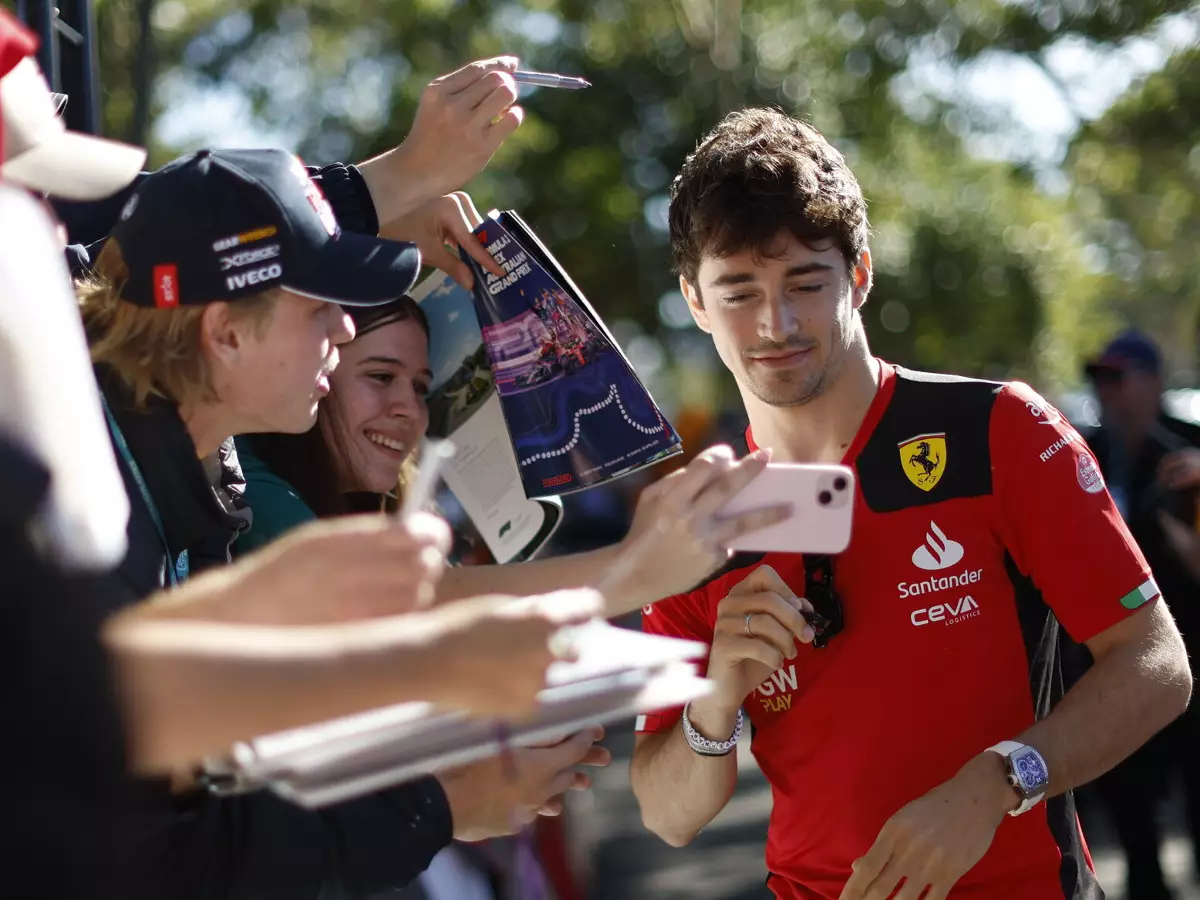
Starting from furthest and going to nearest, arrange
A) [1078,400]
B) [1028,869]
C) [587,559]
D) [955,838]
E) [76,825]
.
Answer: [1078,400] → [587,559] → [1028,869] → [955,838] → [76,825]

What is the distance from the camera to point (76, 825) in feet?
3.99

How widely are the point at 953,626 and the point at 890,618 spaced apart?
0.11 meters

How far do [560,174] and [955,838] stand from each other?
1335 centimetres

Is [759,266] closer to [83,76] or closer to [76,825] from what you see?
[76,825]

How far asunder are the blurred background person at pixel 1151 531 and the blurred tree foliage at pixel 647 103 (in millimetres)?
7920

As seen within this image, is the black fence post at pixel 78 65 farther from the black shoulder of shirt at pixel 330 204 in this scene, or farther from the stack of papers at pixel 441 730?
the stack of papers at pixel 441 730

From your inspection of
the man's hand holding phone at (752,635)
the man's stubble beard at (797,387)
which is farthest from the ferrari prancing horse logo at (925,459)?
the man's hand holding phone at (752,635)

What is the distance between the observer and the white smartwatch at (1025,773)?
7.15 ft

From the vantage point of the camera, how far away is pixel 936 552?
2459 mm

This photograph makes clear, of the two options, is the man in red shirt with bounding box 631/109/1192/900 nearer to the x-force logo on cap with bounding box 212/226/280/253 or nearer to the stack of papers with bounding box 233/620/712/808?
the stack of papers with bounding box 233/620/712/808

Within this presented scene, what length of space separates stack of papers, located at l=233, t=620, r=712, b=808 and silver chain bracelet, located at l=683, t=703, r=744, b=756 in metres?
0.83

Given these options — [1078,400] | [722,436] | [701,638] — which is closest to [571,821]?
[701,638]

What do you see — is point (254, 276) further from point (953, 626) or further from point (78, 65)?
point (78, 65)

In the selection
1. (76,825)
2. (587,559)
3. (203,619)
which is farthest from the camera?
(587,559)
